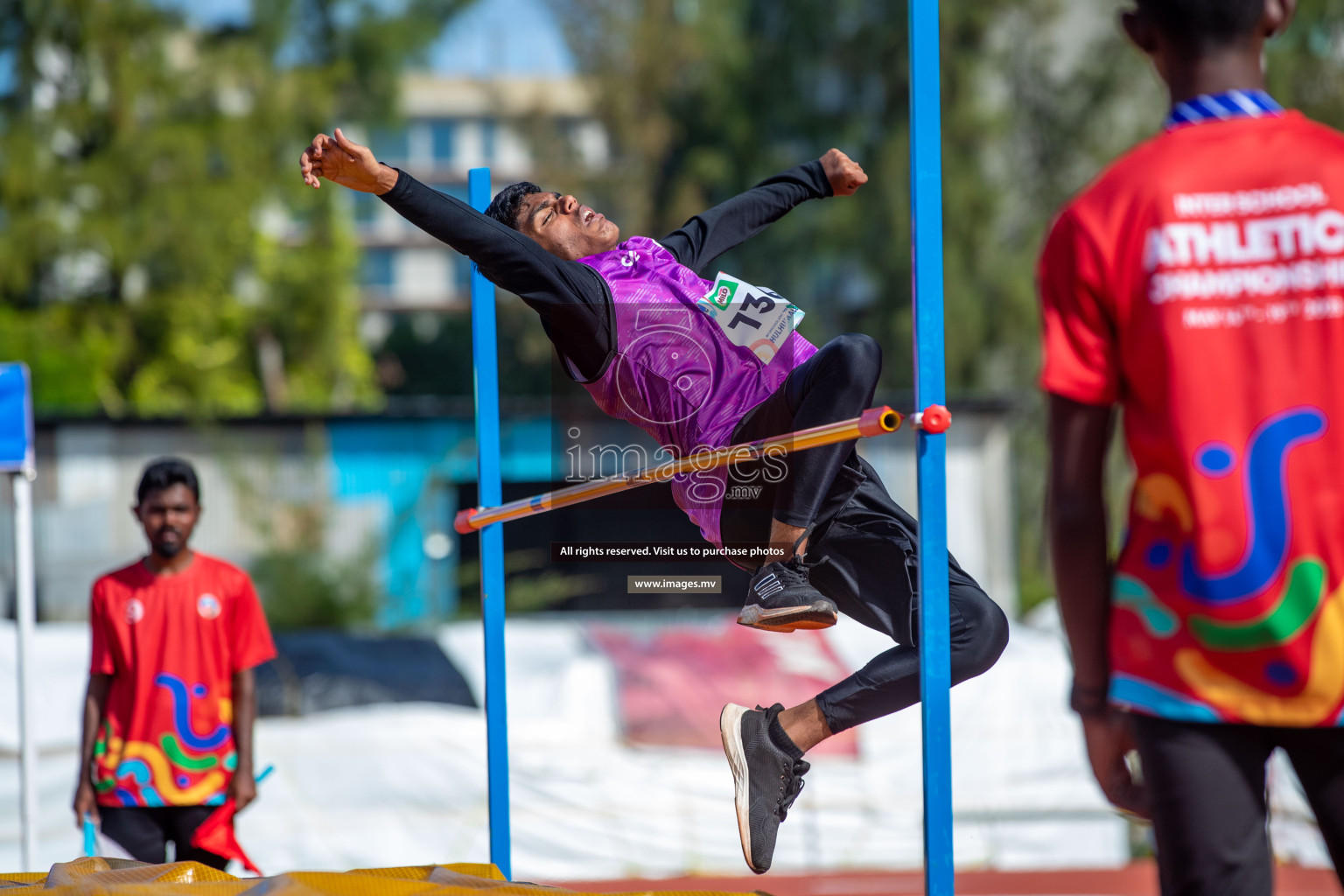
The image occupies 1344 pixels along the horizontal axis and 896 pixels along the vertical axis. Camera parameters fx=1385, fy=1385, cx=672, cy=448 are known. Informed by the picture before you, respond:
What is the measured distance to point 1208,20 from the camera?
1.61 m

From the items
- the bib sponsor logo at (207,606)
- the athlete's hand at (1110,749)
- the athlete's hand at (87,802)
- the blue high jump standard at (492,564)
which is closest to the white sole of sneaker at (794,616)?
the blue high jump standard at (492,564)

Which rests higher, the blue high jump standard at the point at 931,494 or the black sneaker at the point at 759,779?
the blue high jump standard at the point at 931,494

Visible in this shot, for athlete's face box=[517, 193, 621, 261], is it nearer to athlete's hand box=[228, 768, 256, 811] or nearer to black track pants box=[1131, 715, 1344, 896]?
black track pants box=[1131, 715, 1344, 896]

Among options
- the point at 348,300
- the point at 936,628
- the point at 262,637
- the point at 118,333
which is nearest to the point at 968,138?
the point at 348,300

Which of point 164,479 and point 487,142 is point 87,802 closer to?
point 164,479

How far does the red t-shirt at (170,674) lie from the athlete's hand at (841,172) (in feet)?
7.32

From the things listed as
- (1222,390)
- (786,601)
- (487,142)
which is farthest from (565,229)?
(487,142)

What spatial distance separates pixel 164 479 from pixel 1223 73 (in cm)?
347

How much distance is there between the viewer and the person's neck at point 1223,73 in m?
1.62

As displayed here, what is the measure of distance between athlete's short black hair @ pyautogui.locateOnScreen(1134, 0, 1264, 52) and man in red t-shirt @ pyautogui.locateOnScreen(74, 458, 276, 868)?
11.2ft

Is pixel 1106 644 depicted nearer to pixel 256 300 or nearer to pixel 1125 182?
pixel 1125 182

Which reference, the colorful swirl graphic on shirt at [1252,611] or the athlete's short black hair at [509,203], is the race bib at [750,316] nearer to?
the athlete's short black hair at [509,203]

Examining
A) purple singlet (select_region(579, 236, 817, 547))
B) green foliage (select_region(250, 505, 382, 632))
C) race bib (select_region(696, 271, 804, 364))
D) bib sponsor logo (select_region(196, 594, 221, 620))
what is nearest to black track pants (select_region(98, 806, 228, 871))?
bib sponsor logo (select_region(196, 594, 221, 620))

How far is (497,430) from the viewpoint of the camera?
11.2ft
